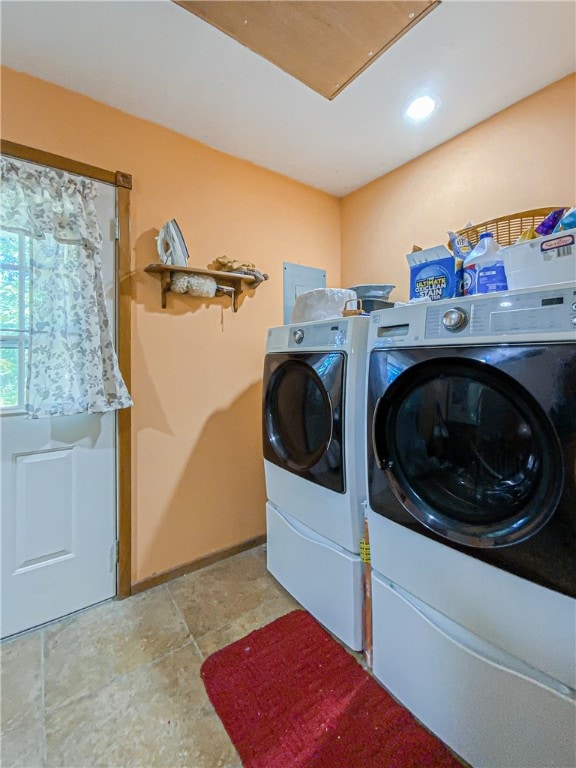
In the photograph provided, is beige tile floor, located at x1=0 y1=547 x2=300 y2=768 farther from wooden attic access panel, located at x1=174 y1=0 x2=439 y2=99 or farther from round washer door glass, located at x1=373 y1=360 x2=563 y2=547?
wooden attic access panel, located at x1=174 y1=0 x2=439 y2=99

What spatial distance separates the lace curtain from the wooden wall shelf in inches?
10.9

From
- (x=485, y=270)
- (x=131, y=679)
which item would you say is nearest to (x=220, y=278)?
(x=485, y=270)

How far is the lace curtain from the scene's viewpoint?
131cm

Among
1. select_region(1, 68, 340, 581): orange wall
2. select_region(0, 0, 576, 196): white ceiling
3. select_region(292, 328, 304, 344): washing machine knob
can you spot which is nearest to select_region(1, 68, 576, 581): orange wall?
select_region(1, 68, 340, 581): orange wall

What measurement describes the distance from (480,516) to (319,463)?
0.58 metres

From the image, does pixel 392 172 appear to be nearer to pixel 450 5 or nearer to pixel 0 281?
pixel 450 5

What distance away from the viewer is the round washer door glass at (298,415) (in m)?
1.33

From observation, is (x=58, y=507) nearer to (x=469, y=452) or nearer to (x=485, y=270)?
(x=469, y=452)

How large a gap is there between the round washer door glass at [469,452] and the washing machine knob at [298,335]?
0.51m

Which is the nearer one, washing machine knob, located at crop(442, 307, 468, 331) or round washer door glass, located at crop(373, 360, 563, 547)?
round washer door glass, located at crop(373, 360, 563, 547)

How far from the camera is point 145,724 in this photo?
1.07 meters

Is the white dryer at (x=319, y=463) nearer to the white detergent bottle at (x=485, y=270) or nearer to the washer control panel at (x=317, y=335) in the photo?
the washer control panel at (x=317, y=335)

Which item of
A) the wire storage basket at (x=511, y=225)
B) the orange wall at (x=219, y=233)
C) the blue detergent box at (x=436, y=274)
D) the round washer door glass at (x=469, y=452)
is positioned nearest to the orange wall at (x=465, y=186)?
the orange wall at (x=219, y=233)

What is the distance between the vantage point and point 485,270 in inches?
41.6
